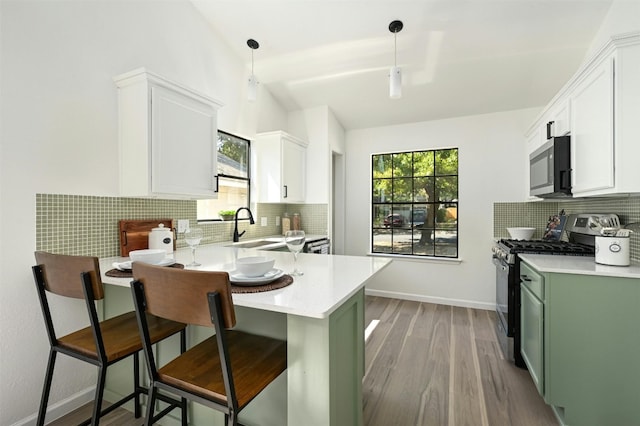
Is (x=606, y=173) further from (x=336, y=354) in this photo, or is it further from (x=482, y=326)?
(x=482, y=326)

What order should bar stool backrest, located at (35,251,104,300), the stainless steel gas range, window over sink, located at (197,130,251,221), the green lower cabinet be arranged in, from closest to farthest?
bar stool backrest, located at (35,251,104,300) → the green lower cabinet → the stainless steel gas range → window over sink, located at (197,130,251,221)

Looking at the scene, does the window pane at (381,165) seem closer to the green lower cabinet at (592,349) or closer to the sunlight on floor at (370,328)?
the sunlight on floor at (370,328)

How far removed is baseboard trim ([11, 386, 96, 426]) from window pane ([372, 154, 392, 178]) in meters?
3.78

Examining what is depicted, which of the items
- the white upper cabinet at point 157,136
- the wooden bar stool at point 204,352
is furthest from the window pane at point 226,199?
the wooden bar stool at point 204,352

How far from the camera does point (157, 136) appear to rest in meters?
2.04

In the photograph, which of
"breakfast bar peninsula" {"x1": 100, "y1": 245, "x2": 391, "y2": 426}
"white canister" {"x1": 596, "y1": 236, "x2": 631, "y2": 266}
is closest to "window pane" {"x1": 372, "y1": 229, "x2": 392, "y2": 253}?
"breakfast bar peninsula" {"x1": 100, "y1": 245, "x2": 391, "y2": 426}

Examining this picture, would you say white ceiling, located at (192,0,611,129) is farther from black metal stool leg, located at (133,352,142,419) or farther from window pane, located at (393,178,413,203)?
black metal stool leg, located at (133,352,142,419)

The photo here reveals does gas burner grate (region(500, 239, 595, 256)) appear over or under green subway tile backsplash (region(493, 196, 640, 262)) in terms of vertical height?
under

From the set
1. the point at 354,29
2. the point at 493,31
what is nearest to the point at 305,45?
the point at 354,29

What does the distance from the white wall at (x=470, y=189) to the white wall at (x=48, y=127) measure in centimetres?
320

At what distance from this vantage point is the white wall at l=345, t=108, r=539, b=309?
3.59 meters

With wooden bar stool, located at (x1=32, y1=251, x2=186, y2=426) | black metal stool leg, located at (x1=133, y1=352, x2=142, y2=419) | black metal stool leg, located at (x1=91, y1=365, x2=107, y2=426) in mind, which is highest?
wooden bar stool, located at (x1=32, y1=251, x2=186, y2=426)

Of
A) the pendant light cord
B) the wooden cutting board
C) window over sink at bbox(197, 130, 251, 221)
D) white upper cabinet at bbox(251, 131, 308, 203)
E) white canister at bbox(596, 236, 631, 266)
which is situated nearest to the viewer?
white canister at bbox(596, 236, 631, 266)

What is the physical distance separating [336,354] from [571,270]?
144cm
